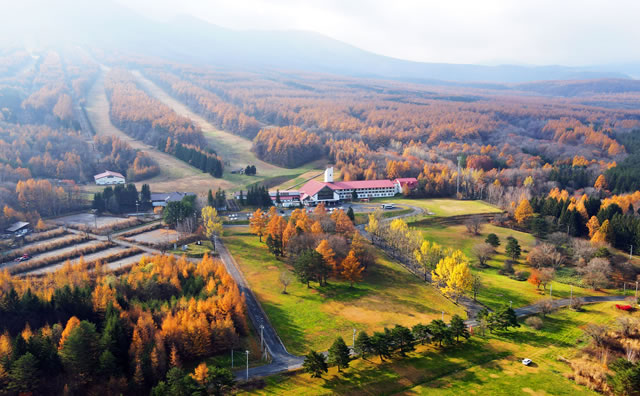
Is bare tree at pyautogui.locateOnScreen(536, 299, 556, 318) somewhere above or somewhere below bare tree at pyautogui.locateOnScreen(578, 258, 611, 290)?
below

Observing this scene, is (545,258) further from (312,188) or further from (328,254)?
(312,188)

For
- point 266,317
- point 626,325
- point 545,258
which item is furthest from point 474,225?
point 266,317

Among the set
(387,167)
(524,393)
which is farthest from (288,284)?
(387,167)

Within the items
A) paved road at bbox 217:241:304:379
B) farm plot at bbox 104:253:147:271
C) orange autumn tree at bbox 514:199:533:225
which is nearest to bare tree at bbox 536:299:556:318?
paved road at bbox 217:241:304:379

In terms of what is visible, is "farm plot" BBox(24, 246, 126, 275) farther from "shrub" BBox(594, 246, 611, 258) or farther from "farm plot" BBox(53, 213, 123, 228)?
"shrub" BBox(594, 246, 611, 258)

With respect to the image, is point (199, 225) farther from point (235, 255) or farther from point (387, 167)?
point (387, 167)

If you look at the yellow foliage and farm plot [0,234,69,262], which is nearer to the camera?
the yellow foliage
